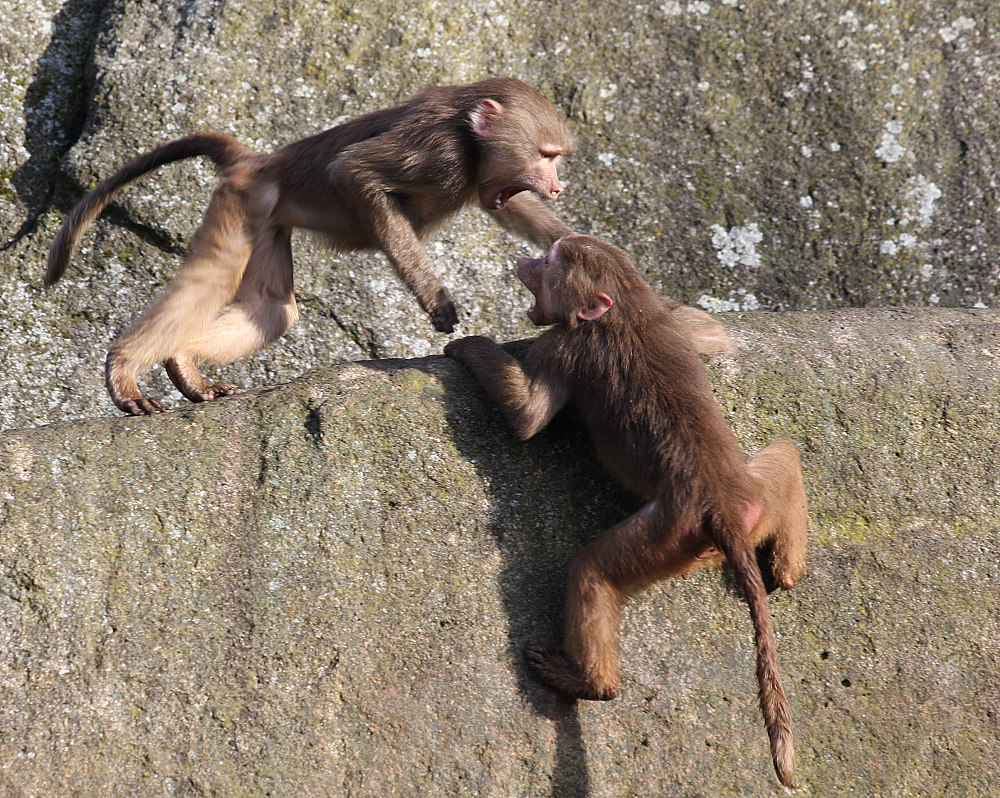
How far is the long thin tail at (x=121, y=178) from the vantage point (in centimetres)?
462

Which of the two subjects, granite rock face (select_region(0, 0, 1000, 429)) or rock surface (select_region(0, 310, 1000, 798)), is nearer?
rock surface (select_region(0, 310, 1000, 798))

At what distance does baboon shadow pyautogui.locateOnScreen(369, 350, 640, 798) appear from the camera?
3213 millimetres

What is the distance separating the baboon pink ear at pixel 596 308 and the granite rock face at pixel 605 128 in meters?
2.24

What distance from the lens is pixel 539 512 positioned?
3.54 meters

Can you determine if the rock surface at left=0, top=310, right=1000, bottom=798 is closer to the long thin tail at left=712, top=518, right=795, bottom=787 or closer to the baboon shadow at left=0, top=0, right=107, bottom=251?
the long thin tail at left=712, top=518, right=795, bottom=787

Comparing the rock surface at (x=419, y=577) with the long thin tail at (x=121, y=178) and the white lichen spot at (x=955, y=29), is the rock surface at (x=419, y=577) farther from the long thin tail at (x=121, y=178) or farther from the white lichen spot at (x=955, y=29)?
the white lichen spot at (x=955, y=29)

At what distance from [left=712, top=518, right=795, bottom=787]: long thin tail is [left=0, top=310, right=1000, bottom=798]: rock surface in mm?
390

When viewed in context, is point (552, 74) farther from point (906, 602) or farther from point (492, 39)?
point (906, 602)

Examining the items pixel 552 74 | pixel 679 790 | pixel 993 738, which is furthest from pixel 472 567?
pixel 552 74

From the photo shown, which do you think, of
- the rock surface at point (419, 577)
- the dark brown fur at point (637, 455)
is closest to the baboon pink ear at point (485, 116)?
the dark brown fur at point (637, 455)

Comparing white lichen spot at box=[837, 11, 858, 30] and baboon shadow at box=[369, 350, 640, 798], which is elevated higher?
white lichen spot at box=[837, 11, 858, 30]

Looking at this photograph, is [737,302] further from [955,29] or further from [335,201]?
[335,201]

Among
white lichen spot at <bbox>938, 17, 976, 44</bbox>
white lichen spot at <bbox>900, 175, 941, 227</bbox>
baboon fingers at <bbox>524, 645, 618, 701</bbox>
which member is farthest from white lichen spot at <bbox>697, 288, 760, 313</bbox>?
baboon fingers at <bbox>524, 645, 618, 701</bbox>

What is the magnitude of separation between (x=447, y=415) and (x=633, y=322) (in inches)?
30.2
